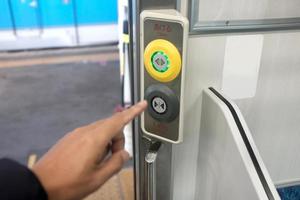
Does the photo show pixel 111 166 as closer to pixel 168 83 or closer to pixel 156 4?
pixel 168 83

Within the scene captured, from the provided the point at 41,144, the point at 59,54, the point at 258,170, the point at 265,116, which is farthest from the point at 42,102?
the point at 258,170

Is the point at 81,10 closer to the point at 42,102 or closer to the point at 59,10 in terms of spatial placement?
the point at 59,10

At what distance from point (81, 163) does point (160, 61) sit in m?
0.41

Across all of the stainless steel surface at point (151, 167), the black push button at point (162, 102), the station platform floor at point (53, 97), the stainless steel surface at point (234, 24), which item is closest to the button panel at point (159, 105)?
the black push button at point (162, 102)

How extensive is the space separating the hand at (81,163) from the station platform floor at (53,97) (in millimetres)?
971

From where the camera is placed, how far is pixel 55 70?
3.67 m

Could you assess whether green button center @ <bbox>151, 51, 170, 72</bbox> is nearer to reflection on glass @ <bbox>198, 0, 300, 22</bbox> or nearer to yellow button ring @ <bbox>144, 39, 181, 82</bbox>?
yellow button ring @ <bbox>144, 39, 181, 82</bbox>

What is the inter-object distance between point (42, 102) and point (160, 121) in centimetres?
225

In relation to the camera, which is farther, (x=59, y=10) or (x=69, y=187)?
(x=59, y=10)

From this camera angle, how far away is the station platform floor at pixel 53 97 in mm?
2355

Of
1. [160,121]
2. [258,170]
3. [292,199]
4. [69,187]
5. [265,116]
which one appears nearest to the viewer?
[69,187]

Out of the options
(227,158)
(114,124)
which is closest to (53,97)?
(227,158)

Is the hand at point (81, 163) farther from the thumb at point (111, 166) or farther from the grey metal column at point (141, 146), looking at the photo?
the grey metal column at point (141, 146)

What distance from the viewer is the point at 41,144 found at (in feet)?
7.86
